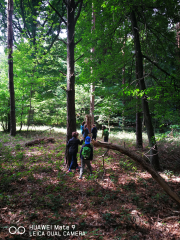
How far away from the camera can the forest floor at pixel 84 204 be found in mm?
3145

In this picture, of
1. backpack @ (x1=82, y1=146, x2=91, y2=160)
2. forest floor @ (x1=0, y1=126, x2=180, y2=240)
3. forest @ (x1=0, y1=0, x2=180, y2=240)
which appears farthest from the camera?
backpack @ (x1=82, y1=146, x2=91, y2=160)

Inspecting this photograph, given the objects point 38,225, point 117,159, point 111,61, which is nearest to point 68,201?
point 38,225

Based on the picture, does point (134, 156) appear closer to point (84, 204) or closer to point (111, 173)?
point (84, 204)

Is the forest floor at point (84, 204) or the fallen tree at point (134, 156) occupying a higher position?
the fallen tree at point (134, 156)

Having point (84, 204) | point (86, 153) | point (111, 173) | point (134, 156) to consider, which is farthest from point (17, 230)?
point (111, 173)

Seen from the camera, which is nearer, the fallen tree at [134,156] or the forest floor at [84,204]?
the fallen tree at [134,156]

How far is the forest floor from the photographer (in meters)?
3.14

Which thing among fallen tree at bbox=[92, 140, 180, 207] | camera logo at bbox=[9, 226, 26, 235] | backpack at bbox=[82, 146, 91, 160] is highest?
fallen tree at bbox=[92, 140, 180, 207]

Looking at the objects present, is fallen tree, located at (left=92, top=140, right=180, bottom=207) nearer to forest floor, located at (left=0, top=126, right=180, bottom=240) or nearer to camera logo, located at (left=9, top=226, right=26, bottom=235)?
forest floor, located at (left=0, top=126, right=180, bottom=240)

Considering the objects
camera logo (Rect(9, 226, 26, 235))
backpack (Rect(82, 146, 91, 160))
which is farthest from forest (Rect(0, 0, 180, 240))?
backpack (Rect(82, 146, 91, 160))

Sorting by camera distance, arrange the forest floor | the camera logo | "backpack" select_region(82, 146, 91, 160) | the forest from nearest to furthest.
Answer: the camera logo
the forest floor
the forest
"backpack" select_region(82, 146, 91, 160)

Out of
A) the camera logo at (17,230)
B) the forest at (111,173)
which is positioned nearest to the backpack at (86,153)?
the forest at (111,173)

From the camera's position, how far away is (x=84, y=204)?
13.8 feet

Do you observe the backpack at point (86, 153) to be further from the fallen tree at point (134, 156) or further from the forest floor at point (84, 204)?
the fallen tree at point (134, 156)
